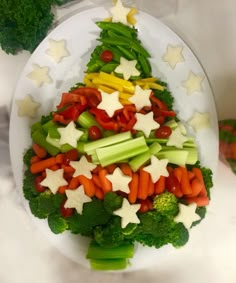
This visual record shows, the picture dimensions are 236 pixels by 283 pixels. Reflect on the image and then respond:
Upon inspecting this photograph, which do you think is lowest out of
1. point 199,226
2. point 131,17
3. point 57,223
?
point 199,226

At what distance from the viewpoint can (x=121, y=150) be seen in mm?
1003

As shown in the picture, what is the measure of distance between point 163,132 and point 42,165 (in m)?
0.29

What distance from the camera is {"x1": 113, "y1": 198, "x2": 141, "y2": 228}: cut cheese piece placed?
0.98m

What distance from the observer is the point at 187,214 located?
3.26ft

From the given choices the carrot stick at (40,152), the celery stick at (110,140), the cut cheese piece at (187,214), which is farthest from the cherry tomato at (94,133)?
the cut cheese piece at (187,214)

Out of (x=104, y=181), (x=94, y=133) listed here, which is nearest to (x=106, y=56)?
(x=94, y=133)

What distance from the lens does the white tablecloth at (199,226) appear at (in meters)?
1.16

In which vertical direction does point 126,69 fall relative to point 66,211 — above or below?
above

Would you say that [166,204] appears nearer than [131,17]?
Yes

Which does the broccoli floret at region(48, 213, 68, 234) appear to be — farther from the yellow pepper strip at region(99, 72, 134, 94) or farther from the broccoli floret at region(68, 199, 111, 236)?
the yellow pepper strip at region(99, 72, 134, 94)

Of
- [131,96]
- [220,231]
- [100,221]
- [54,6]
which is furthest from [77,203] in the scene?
[54,6]

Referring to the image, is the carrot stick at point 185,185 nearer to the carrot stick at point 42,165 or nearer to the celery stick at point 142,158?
the celery stick at point 142,158

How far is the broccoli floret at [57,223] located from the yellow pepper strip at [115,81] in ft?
1.08

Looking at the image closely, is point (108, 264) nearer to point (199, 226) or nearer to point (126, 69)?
point (199, 226)
